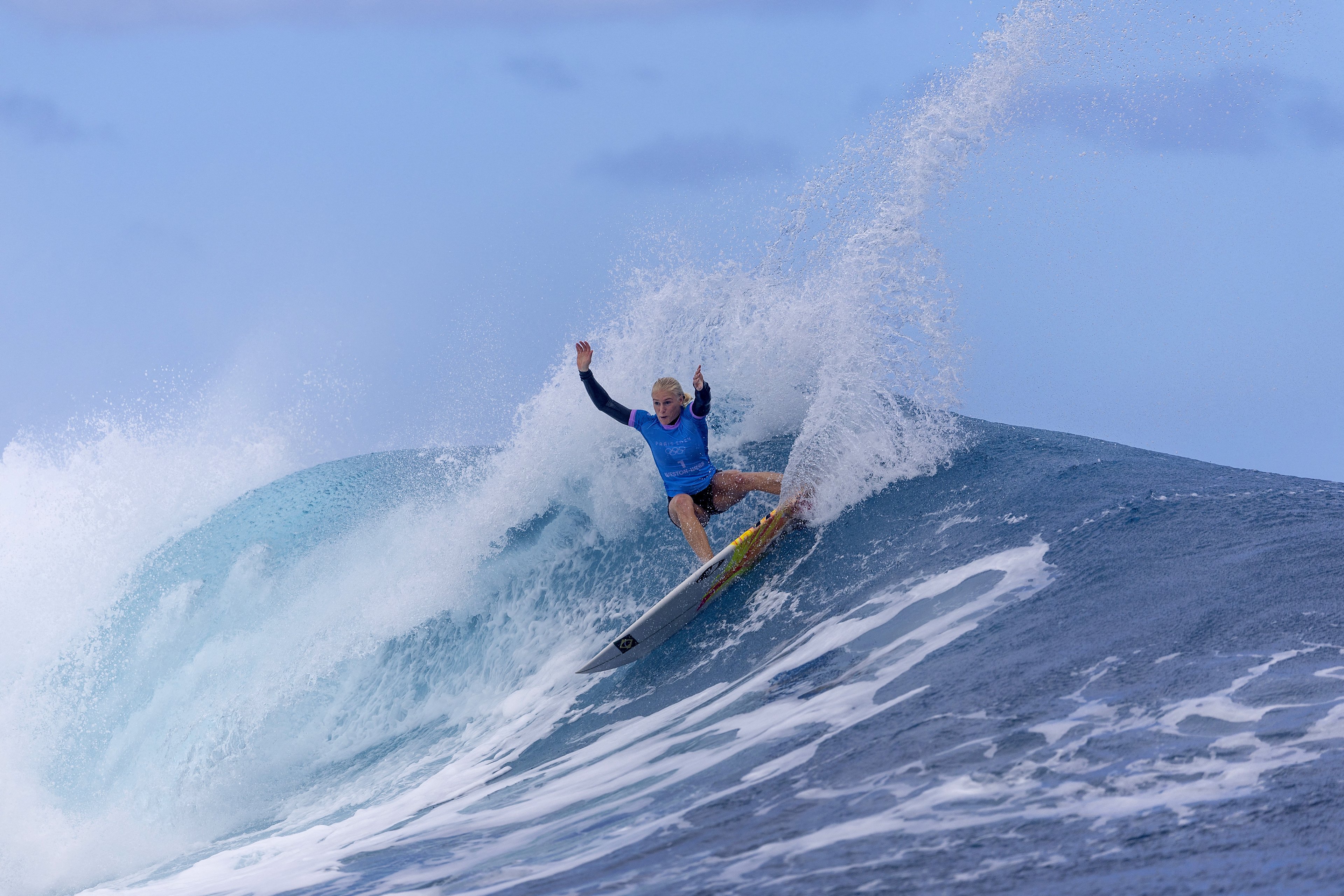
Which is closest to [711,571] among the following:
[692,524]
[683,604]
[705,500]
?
[683,604]

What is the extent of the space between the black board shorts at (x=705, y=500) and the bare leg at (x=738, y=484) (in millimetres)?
15

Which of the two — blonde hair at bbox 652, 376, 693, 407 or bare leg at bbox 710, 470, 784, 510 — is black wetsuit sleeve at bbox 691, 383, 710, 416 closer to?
blonde hair at bbox 652, 376, 693, 407

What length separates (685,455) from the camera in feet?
22.2

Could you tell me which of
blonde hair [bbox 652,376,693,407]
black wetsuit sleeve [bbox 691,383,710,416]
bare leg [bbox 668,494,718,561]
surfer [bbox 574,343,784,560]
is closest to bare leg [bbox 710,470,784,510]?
surfer [bbox 574,343,784,560]

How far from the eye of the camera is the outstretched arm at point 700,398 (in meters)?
6.43

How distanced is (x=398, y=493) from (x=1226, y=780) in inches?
336

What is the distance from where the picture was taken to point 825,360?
25.5 feet

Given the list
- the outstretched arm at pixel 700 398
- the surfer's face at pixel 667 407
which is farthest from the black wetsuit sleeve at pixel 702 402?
the surfer's face at pixel 667 407

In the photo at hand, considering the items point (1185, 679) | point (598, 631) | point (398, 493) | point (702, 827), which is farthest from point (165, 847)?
point (1185, 679)

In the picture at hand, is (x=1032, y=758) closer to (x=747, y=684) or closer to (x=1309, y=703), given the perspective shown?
(x=1309, y=703)

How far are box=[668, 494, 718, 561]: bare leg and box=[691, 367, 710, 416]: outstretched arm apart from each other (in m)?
0.63

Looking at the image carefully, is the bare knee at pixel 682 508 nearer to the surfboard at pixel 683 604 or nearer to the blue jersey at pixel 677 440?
the blue jersey at pixel 677 440

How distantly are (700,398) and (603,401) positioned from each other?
0.77 metres

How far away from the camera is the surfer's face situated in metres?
6.53
